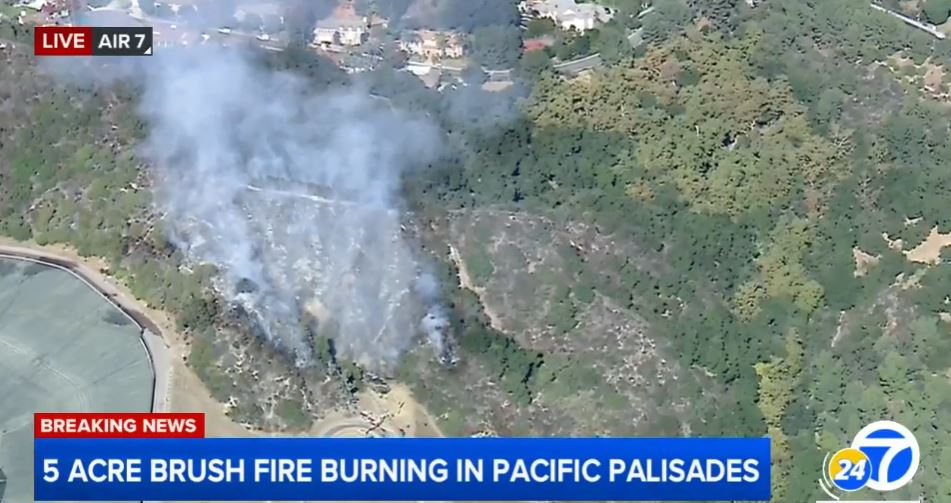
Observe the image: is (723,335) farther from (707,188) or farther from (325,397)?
(325,397)

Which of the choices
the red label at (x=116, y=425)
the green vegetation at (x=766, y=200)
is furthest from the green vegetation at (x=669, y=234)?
the red label at (x=116, y=425)

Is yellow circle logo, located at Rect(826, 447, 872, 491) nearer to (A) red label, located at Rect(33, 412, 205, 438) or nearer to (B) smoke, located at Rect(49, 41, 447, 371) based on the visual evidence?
(B) smoke, located at Rect(49, 41, 447, 371)

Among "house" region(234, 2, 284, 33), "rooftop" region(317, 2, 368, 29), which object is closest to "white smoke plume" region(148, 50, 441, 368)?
"house" region(234, 2, 284, 33)

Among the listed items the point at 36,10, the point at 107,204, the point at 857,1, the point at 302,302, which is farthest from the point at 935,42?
the point at 36,10

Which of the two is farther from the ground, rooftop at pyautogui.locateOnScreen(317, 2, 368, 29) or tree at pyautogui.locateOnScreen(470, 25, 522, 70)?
tree at pyautogui.locateOnScreen(470, 25, 522, 70)

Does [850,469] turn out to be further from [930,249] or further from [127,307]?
[127,307]

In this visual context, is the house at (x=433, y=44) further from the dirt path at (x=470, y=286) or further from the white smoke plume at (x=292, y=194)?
the dirt path at (x=470, y=286)

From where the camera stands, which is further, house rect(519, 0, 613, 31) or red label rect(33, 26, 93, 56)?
house rect(519, 0, 613, 31)
